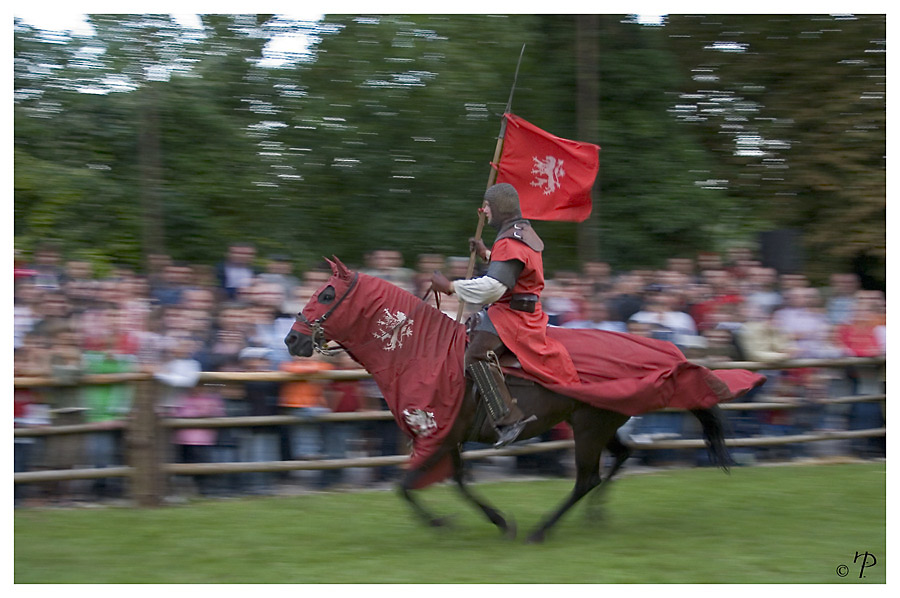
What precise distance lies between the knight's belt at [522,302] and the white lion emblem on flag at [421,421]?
85cm

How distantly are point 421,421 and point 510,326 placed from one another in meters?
0.81

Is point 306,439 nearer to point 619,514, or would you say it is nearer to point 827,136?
point 619,514

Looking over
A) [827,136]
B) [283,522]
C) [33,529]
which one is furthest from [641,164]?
[33,529]

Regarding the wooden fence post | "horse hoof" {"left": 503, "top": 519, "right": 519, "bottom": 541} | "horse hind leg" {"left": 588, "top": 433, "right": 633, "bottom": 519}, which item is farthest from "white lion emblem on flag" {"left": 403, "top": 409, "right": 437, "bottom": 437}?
the wooden fence post

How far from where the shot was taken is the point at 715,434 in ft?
20.6

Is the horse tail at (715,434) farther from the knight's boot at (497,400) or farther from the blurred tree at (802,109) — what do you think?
the blurred tree at (802,109)

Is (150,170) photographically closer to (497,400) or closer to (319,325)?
(319,325)

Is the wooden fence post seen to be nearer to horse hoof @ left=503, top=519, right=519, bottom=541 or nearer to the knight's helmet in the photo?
horse hoof @ left=503, top=519, right=519, bottom=541

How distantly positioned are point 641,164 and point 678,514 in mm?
6848

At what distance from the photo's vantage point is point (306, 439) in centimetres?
724

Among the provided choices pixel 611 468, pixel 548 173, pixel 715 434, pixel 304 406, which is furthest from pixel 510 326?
pixel 304 406

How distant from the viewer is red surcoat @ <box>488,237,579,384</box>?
5680mm

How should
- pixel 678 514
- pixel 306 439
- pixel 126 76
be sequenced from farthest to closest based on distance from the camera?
pixel 126 76 < pixel 306 439 < pixel 678 514

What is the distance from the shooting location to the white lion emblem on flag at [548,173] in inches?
245
